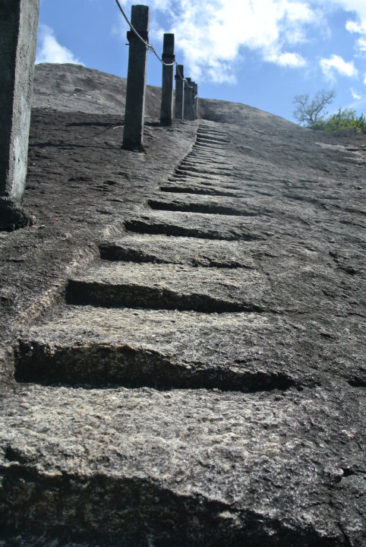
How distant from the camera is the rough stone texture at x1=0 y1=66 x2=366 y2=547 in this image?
88cm

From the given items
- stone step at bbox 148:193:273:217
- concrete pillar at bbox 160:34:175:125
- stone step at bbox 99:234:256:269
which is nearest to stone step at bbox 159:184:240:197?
stone step at bbox 148:193:273:217

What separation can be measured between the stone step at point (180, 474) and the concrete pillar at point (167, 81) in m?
6.59

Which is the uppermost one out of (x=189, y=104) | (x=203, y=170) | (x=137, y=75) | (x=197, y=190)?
(x=189, y=104)

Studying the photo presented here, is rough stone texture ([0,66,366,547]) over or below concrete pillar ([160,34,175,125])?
below

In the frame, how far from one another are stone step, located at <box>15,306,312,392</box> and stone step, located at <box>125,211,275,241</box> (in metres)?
1.05

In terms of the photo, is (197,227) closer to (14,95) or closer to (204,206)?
(204,206)

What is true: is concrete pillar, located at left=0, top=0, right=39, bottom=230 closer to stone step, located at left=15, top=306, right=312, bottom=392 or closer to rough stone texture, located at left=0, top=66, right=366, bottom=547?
rough stone texture, located at left=0, top=66, right=366, bottom=547

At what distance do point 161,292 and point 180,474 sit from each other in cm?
83

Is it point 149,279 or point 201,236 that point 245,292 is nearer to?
point 149,279

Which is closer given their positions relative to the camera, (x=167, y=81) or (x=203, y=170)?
(x=203, y=170)

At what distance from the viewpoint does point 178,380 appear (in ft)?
4.14

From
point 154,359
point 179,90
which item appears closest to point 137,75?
point 154,359

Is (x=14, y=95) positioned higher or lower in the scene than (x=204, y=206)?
higher

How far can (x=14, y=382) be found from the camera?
1.22m
